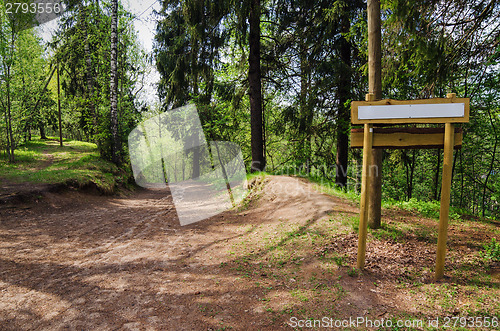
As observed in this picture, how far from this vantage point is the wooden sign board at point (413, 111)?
343 centimetres

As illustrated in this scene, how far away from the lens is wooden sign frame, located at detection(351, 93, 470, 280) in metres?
3.48

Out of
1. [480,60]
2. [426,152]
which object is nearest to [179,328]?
[480,60]

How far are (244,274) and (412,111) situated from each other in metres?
3.29

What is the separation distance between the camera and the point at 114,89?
12.7 meters

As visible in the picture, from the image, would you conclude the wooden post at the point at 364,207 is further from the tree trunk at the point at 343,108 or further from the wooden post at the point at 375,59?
the tree trunk at the point at 343,108

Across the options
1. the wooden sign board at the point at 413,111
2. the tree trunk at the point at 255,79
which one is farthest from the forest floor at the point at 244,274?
the tree trunk at the point at 255,79

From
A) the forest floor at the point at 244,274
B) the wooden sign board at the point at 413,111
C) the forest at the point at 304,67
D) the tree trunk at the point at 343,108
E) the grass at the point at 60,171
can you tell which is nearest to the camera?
the forest floor at the point at 244,274

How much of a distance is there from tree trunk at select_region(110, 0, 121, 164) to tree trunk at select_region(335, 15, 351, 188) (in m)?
9.88

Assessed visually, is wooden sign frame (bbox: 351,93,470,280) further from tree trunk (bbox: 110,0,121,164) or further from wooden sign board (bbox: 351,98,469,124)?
tree trunk (bbox: 110,0,121,164)

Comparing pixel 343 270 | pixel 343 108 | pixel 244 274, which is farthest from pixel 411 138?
pixel 343 108

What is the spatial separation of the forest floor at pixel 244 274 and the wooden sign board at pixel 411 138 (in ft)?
5.70

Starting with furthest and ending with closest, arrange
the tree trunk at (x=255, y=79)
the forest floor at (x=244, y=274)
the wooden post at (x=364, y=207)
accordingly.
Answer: the tree trunk at (x=255, y=79) < the wooden post at (x=364, y=207) < the forest floor at (x=244, y=274)

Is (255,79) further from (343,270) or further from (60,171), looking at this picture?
(60,171)

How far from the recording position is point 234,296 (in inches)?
133
